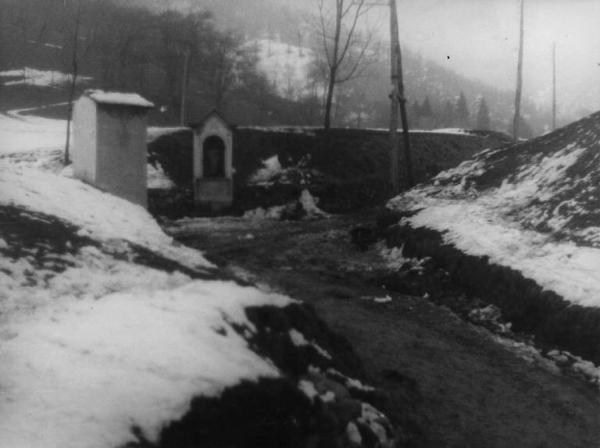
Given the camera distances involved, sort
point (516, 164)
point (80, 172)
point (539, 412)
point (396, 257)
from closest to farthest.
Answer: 1. point (539, 412)
2. point (396, 257)
3. point (80, 172)
4. point (516, 164)

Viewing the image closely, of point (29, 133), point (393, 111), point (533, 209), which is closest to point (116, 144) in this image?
point (533, 209)

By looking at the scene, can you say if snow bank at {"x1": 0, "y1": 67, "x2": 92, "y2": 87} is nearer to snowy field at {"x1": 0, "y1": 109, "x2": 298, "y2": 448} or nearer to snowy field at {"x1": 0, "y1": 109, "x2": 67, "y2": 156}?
snowy field at {"x1": 0, "y1": 109, "x2": 67, "y2": 156}

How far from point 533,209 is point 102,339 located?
10.1m

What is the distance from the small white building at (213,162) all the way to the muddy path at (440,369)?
9929 mm

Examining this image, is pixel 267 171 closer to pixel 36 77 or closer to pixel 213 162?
pixel 213 162

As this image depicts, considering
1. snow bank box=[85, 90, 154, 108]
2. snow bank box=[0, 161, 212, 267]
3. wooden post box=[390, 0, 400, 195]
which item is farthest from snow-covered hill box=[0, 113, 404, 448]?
wooden post box=[390, 0, 400, 195]

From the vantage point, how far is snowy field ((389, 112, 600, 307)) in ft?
29.4

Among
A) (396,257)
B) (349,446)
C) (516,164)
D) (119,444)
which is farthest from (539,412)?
(516,164)

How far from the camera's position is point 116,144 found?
1365cm

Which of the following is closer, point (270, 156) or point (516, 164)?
point (516, 164)

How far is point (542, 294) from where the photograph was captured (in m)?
8.34

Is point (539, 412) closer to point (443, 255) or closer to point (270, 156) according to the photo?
point (443, 255)

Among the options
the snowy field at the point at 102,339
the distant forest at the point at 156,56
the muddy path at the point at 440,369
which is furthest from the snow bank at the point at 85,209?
the distant forest at the point at 156,56

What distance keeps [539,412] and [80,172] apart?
11.7 metres
